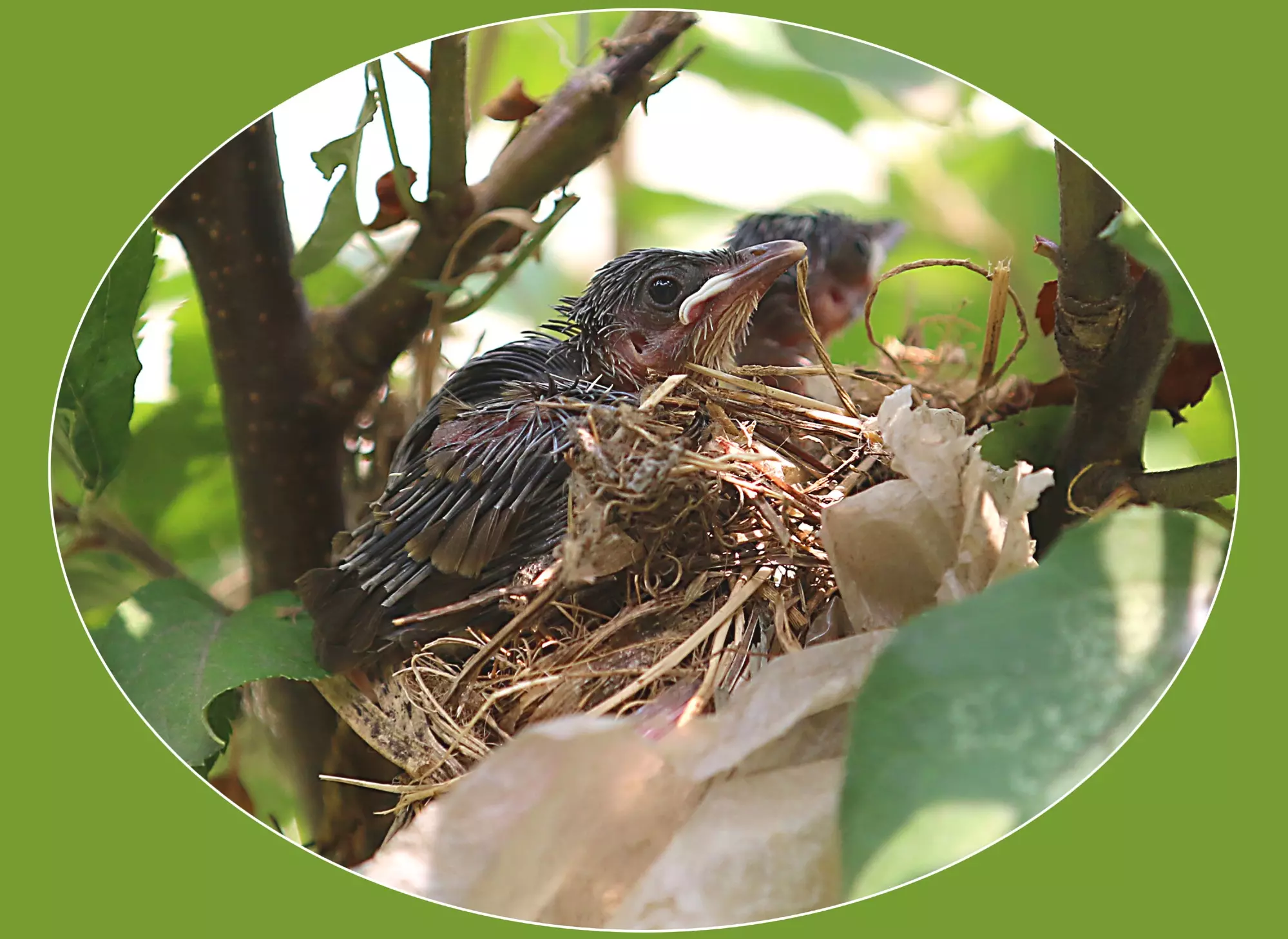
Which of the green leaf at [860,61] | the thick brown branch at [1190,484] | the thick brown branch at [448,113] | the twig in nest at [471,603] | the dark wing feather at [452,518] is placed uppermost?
the thick brown branch at [448,113]

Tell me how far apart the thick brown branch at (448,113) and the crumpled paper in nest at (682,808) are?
0.62 meters

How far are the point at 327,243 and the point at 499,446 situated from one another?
0.37 meters

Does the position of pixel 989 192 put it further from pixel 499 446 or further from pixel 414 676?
pixel 414 676

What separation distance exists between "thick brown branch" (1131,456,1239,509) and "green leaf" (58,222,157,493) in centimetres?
83

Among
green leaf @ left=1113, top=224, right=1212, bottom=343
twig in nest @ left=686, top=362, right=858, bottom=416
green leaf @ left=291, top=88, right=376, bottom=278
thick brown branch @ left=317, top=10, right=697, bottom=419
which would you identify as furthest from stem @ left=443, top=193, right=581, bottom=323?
green leaf @ left=1113, top=224, right=1212, bottom=343

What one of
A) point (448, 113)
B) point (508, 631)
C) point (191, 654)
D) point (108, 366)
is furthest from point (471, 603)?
point (448, 113)

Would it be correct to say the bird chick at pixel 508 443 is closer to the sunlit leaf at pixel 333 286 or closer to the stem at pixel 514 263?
the stem at pixel 514 263

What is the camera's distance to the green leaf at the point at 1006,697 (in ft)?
1.71

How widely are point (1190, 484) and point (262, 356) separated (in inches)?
35.5

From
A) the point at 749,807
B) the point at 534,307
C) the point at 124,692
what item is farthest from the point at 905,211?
the point at 124,692

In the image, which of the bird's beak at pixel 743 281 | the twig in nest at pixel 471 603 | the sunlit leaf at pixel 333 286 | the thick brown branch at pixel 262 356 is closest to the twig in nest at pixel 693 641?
the twig in nest at pixel 471 603

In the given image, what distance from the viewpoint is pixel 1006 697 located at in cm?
55

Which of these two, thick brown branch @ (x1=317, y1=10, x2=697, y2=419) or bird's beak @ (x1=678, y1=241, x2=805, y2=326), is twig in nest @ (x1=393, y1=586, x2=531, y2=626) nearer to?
bird's beak @ (x1=678, y1=241, x2=805, y2=326)

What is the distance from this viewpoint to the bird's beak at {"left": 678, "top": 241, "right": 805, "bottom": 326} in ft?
2.94
